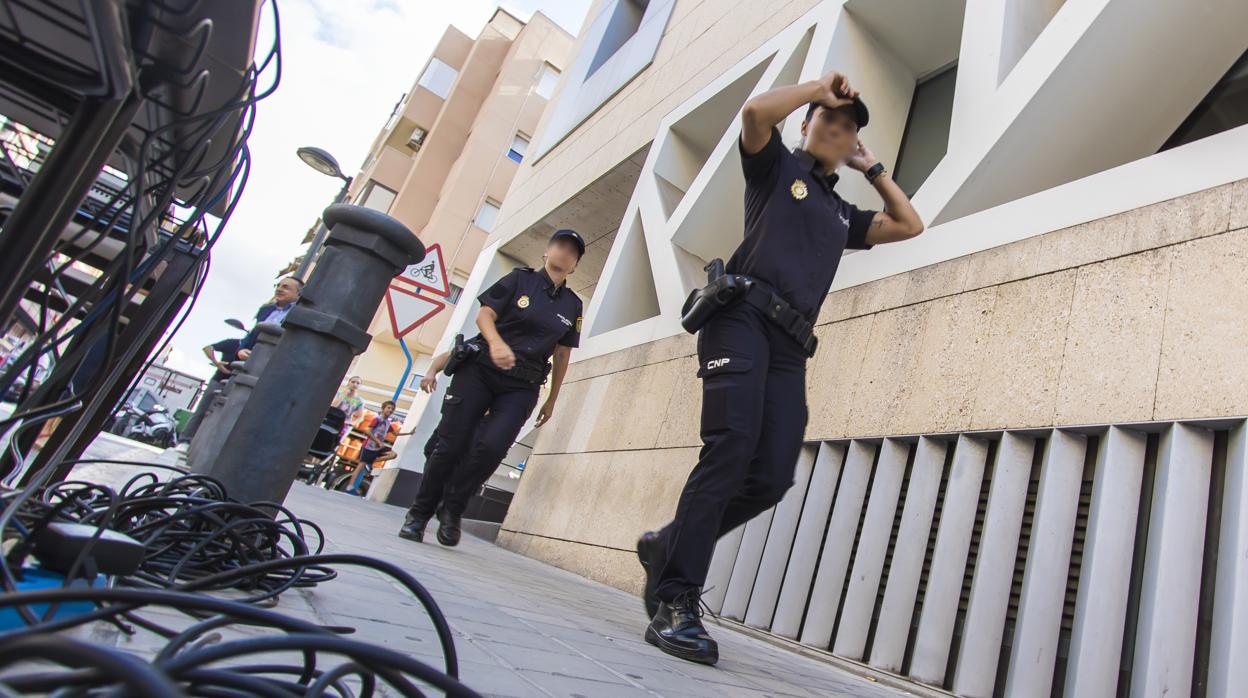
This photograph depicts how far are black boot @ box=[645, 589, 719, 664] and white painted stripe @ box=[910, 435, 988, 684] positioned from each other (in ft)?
3.27

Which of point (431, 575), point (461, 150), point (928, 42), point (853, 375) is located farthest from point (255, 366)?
point (461, 150)

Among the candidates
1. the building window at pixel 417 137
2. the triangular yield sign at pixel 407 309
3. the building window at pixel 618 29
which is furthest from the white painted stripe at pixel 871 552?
the building window at pixel 417 137

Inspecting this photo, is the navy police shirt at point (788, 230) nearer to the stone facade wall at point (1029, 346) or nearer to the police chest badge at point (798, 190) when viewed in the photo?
the police chest badge at point (798, 190)

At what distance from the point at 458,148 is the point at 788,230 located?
29387mm

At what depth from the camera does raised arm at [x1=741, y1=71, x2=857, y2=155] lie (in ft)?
8.49

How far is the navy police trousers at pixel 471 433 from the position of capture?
13.5 feet

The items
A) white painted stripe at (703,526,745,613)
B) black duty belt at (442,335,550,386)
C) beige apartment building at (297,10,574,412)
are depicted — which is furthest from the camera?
beige apartment building at (297,10,574,412)

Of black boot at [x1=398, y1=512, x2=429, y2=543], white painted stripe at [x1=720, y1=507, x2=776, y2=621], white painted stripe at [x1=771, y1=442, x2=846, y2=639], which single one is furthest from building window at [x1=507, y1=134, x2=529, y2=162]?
white painted stripe at [x1=771, y1=442, x2=846, y2=639]

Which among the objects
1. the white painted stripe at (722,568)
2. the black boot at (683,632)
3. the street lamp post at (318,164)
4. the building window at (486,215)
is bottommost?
the black boot at (683,632)

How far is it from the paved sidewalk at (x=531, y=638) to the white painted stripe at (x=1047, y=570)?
48cm

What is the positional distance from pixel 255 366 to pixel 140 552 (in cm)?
412

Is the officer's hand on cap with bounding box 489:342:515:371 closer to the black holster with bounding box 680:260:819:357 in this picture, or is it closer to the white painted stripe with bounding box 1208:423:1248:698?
the black holster with bounding box 680:260:819:357

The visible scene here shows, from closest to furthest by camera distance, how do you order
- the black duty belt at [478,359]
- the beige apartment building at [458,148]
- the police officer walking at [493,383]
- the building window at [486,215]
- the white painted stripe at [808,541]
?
the white painted stripe at [808,541] < the police officer walking at [493,383] < the black duty belt at [478,359] < the beige apartment building at [458,148] < the building window at [486,215]

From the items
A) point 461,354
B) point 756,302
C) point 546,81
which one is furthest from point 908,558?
point 546,81
